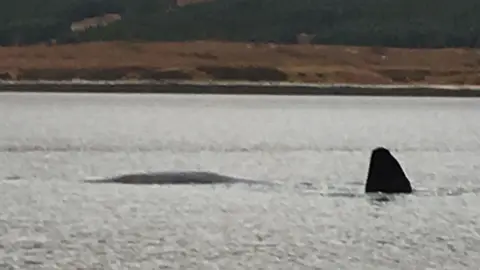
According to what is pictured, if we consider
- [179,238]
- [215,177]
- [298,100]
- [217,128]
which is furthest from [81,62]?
[179,238]

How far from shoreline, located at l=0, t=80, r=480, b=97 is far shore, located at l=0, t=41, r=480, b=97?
0.18 ft

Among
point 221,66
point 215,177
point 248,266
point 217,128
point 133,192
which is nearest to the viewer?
point 248,266

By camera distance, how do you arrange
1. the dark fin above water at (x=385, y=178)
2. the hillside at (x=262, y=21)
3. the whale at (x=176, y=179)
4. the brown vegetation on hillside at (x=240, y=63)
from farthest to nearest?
1. the hillside at (x=262, y=21)
2. the brown vegetation on hillside at (x=240, y=63)
3. the whale at (x=176, y=179)
4. the dark fin above water at (x=385, y=178)

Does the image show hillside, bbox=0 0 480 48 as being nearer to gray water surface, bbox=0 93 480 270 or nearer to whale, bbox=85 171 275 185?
gray water surface, bbox=0 93 480 270

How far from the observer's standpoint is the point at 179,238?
1545 cm

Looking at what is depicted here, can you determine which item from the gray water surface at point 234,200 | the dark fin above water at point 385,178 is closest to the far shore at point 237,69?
the gray water surface at point 234,200

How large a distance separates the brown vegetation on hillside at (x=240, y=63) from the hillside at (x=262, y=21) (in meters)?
3.41

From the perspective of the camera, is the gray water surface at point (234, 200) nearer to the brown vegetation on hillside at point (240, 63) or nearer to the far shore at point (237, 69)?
the far shore at point (237, 69)

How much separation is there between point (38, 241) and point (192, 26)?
9466 cm

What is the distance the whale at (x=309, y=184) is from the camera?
20047 millimetres

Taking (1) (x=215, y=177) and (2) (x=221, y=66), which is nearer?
(1) (x=215, y=177)

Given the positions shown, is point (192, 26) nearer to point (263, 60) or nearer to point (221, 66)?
point (263, 60)

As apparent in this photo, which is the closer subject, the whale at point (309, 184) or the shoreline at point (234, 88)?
the whale at point (309, 184)

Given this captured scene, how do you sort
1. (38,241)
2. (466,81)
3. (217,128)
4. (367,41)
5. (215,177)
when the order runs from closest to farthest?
1. (38,241)
2. (215,177)
3. (217,128)
4. (466,81)
5. (367,41)
